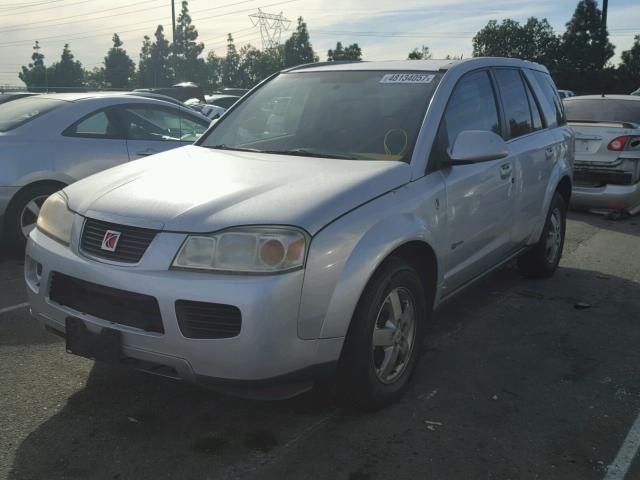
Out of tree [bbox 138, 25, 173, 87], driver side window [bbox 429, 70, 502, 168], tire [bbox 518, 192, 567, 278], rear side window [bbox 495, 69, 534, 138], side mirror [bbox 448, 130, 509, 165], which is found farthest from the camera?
tree [bbox 138, 25, 173, 87]

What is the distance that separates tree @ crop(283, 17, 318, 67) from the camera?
107 metres

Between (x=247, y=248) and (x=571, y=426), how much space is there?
1.87 m

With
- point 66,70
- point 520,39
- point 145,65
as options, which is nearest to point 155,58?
point 145,65

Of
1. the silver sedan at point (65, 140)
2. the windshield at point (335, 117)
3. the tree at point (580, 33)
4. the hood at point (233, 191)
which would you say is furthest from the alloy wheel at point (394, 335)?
the tree at point (580, 33)

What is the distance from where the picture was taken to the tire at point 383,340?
3.16 metres

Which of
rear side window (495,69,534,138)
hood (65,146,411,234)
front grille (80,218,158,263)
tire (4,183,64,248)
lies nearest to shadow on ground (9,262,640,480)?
front grille (80,218,158,263)

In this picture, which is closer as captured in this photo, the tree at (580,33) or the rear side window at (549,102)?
the rear side window at (549,102)

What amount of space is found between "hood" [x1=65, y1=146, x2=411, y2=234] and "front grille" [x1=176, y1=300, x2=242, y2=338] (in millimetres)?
332

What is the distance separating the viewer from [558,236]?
601cm

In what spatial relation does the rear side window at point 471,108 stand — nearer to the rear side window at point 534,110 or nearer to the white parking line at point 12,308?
the rear side window at point 534,110

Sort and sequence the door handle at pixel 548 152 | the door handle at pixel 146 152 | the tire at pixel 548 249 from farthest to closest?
1. the door handle at pixel 146 152
2. the tire at pixel 548 249
3. the door handle at pixel 548 152

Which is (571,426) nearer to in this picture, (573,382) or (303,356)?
(573,382)

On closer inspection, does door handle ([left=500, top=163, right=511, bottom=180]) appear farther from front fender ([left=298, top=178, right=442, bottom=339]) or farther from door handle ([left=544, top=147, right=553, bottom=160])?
front fender ([left=298, top=178, right=442, bottom=339])

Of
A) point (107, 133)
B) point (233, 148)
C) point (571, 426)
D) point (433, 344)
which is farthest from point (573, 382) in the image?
point (107, 133)
